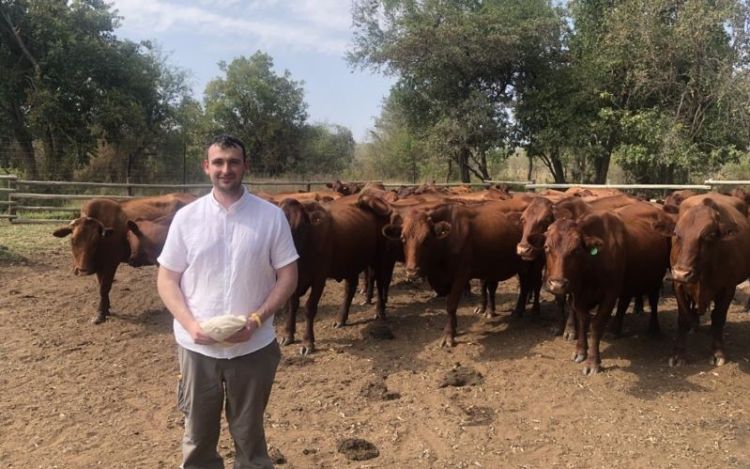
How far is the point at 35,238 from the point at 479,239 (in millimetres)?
11282

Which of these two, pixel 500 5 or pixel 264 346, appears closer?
pixel 264 346

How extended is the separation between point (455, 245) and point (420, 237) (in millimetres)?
553

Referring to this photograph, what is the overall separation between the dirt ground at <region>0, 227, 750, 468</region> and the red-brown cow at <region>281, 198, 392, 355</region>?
1.35 ft

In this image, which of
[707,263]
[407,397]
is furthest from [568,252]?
[407,397]

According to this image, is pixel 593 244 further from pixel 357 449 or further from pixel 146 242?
pixel 146 242

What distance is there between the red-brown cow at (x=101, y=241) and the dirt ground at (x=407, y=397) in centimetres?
57

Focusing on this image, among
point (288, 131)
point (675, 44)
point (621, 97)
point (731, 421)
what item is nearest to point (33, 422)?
point (731, 421)

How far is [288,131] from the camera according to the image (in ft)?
138

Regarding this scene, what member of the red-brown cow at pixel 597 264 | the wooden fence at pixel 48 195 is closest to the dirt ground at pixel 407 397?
the red-brown cow at pixel 597 264

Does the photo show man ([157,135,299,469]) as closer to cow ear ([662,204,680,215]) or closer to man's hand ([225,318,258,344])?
man's hand ([225,318,258,344])

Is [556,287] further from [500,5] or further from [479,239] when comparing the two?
[500,5]

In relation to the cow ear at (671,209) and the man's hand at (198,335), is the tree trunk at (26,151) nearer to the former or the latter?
the cow ear at (671,209)

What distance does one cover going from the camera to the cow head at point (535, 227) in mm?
6859

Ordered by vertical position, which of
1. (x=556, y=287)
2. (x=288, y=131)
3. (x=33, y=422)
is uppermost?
(x=288, y=131)
